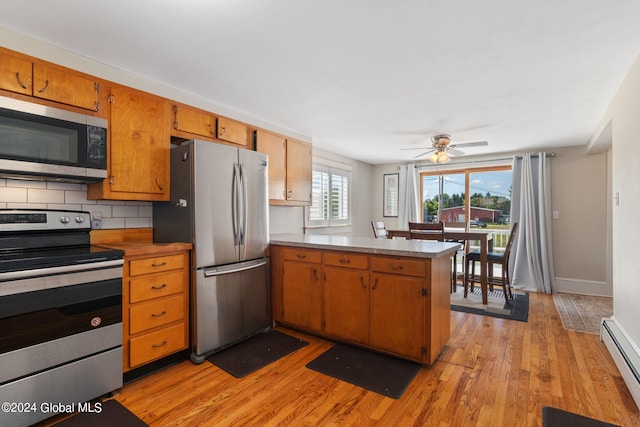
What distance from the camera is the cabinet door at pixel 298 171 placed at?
3920mm

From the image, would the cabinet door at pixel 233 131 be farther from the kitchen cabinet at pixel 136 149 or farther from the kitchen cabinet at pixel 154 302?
the kitchen cabinet at pixel 154 302

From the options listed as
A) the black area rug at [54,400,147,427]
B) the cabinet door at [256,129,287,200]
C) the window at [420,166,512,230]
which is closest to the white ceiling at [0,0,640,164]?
the cabinet door at [256,129,287,200]

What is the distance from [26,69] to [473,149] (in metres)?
5.36

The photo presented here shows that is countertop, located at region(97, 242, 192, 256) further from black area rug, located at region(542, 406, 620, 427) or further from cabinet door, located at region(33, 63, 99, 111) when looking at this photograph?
black area rug, located at region(542, 406, 620, 427)

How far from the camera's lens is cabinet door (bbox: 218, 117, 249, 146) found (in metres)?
3.15

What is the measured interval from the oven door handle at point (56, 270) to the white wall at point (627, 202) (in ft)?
11.5

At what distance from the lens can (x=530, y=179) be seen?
5.02 m

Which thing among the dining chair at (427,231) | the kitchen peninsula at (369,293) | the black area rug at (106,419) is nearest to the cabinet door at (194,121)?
the kitchen peninsula at (369,293)

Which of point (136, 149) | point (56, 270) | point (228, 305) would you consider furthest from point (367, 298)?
point (136, 149)

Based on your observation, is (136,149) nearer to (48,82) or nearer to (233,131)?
(48,82)

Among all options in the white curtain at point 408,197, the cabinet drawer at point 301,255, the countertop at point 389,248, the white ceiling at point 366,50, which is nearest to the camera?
the white ceiling at point 366,50

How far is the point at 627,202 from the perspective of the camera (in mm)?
2428

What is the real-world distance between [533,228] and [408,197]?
7.05 ft

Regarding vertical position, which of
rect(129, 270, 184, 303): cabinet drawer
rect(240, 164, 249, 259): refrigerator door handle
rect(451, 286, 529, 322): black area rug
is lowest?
rect(451, 286, 529, 322): black area rug
